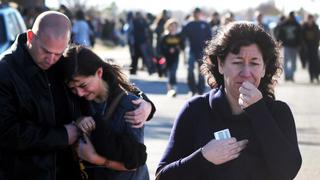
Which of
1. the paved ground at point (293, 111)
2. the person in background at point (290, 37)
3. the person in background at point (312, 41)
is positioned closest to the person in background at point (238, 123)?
the paved ground at point (293, 111)

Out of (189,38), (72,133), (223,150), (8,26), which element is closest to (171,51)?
(189,38)

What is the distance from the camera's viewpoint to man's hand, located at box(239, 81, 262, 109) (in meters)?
3.40

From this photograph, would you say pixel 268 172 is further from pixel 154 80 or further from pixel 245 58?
pixel 154 80

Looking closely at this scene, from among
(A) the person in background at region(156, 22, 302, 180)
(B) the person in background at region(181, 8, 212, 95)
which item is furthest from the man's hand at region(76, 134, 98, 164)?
(B) the person in background at region(181, 8, 212, 95)

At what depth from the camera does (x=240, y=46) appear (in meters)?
3.55

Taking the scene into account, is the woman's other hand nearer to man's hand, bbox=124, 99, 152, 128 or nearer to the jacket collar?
man's hand, bbox=124, 99, 152, 128

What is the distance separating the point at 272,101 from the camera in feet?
11.8

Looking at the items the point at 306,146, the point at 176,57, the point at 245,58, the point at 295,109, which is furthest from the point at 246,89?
the point at 176,57

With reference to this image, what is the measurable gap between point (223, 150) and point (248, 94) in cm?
27

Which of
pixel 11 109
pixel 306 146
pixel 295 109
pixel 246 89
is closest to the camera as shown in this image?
pixel 246 89

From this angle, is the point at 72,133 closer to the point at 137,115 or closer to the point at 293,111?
the point at 137,115

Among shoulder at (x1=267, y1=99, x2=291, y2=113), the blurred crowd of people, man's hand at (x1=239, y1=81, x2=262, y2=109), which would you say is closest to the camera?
→ man's hand at (x1=239, y1=81, x2=262, y2=109)

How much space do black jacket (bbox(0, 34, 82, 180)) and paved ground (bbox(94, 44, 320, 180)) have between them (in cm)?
94

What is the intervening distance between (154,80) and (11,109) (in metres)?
18.3
